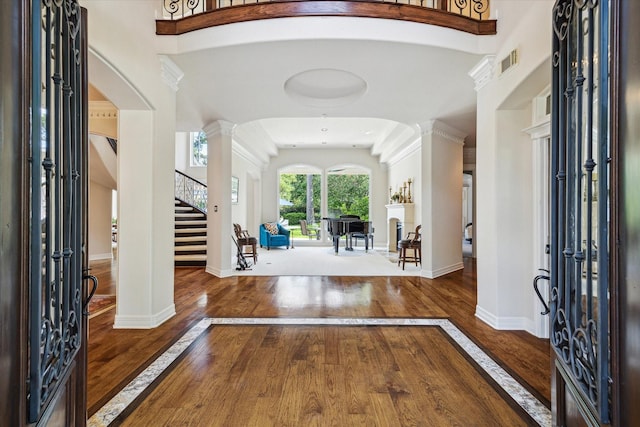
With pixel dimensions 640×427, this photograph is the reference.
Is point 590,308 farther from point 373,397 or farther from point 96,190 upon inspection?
point 96,190

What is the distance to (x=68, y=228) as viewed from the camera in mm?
1341

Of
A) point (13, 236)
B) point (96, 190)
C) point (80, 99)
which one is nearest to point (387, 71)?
point (80, 99)

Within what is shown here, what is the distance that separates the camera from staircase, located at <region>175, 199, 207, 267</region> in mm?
6887

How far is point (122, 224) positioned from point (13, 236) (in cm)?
270

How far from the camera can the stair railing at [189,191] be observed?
9.90 m

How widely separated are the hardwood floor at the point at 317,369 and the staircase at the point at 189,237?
296cm

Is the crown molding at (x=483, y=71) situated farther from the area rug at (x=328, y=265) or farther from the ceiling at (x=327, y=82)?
the area rug at (x=328, y=265)

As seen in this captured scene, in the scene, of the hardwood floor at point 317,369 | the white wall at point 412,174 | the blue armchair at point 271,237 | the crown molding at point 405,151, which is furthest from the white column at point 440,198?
the blue armchair at point 271,237

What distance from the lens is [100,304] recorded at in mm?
4145

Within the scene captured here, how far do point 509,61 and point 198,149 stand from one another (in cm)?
958

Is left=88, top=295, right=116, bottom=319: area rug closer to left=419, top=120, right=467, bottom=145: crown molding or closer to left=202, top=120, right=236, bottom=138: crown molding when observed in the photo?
left=202, top=120, right=236, bottom=138: crown molding

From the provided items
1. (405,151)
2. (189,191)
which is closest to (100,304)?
(189,191)

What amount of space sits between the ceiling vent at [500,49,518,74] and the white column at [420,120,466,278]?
2537mm

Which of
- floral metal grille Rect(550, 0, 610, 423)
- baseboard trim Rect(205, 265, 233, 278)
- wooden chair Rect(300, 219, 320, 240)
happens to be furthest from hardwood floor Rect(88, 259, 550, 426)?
wooden chair Rect(300, 219, 320, 240)
